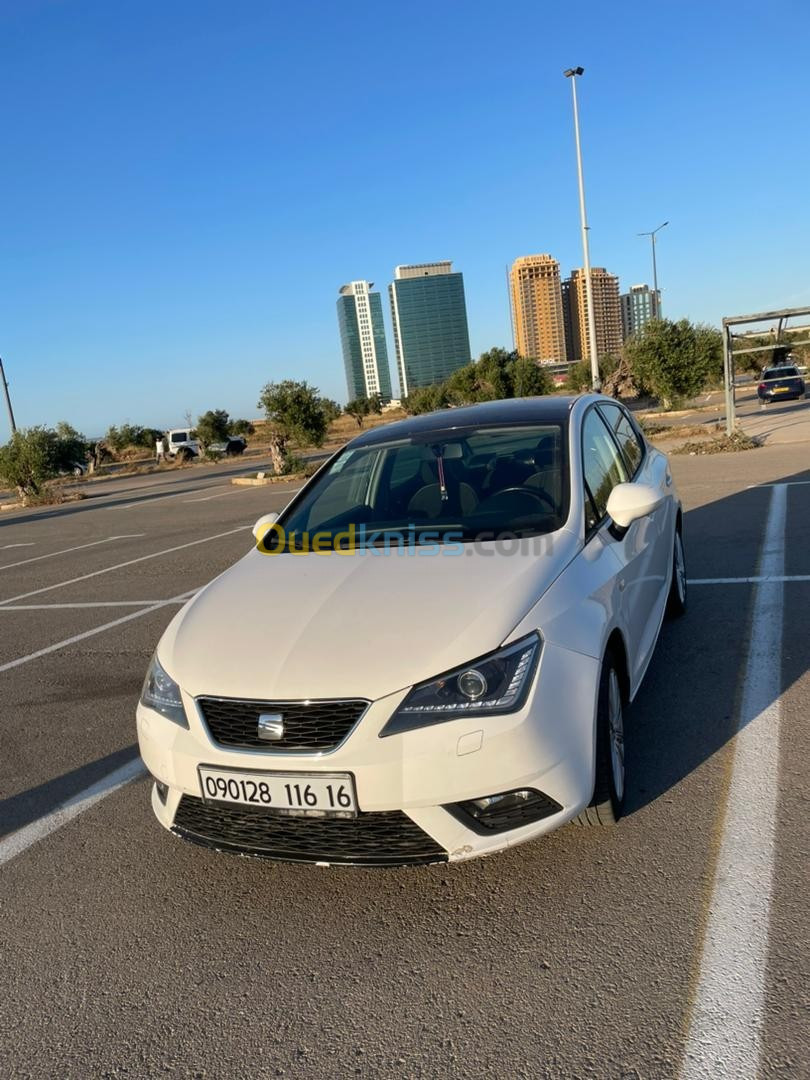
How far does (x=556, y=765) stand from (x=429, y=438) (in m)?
2.26

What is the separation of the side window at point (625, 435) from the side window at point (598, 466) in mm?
158

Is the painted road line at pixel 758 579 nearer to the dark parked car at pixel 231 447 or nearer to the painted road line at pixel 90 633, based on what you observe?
the painted road line at pixel 90 633

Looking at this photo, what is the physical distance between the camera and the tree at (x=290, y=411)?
79.8ft

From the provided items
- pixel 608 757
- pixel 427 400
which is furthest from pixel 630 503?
pixel 427 400

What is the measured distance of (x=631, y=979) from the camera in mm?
2297

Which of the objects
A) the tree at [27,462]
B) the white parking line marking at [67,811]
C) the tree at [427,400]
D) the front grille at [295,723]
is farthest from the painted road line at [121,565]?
the tree at [427,400]

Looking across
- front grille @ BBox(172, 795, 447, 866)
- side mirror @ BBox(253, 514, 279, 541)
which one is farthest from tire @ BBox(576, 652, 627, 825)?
side mirror @ BBox(253, 514, 279, 541)

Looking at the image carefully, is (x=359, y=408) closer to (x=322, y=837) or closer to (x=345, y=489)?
(x=345, y=489)

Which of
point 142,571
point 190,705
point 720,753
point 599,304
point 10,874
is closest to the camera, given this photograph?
point 190,705

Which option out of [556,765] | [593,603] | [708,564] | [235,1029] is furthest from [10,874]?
[708,564]

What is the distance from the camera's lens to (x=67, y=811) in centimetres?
372

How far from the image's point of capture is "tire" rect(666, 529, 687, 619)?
5.28 m

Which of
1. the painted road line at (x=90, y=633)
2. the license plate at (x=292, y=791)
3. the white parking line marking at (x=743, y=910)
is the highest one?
the license plate at (x=292, y=791)

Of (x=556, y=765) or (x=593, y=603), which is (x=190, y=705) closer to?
(x=556, y=765)
